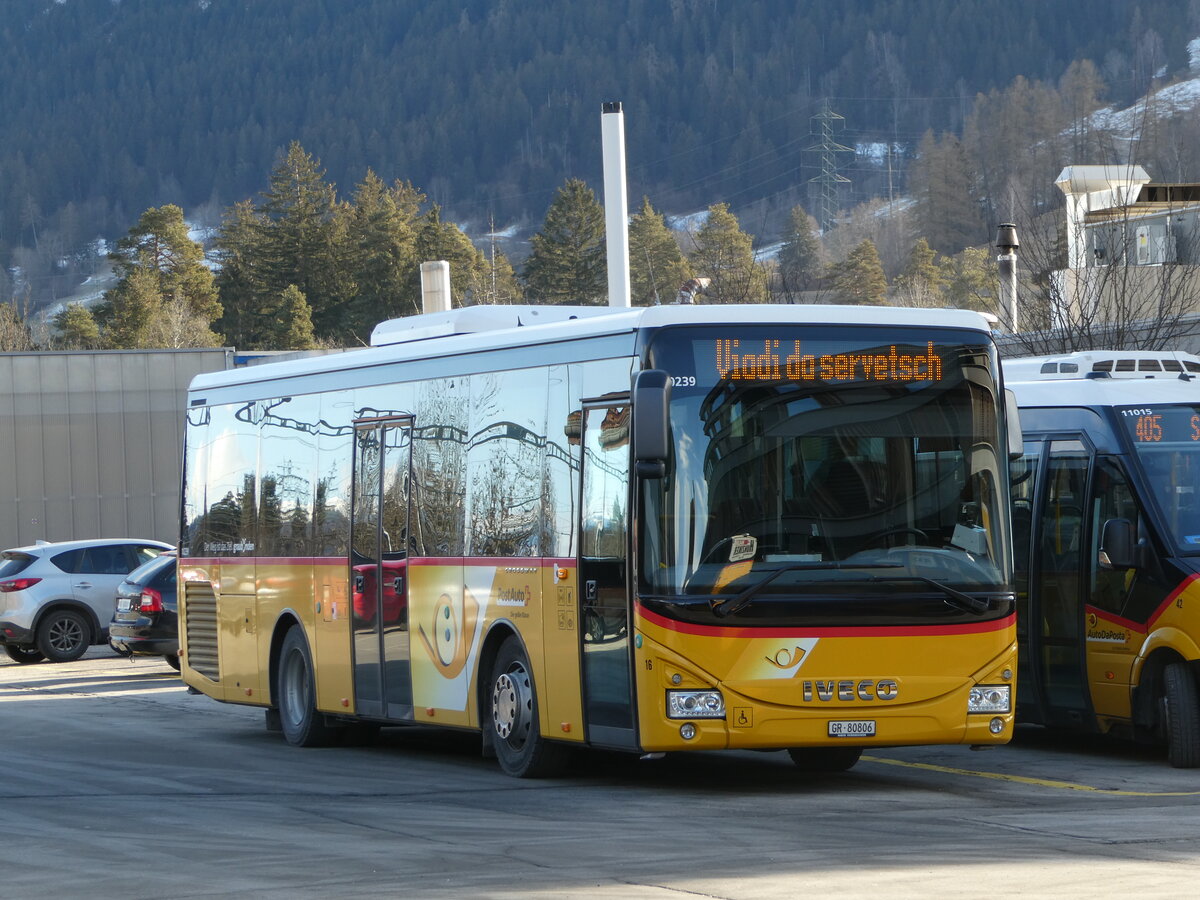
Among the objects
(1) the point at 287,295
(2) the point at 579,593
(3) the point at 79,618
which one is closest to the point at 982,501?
(2) the point at 579,593

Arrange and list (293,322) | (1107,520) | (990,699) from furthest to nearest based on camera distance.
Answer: (293,322), (1107,520), (990,699)

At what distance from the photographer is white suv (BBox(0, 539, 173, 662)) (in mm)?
26672

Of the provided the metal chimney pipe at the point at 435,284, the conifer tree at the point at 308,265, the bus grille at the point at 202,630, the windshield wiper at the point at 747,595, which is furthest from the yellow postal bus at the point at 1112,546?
the conifer tree at the point at 308,265

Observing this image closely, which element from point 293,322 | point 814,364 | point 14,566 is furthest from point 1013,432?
point 293,322

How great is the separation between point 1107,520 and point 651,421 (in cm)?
415

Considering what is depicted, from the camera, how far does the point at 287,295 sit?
104 m

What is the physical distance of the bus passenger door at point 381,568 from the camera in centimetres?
1327

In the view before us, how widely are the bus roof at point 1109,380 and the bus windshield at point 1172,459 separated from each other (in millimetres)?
107

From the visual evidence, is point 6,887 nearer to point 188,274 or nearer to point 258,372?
point 258,372

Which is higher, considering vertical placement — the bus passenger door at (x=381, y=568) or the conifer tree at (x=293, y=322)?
the conifer tree at (x=293, y=322)

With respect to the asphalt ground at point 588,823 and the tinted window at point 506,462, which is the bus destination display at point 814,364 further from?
the asphalt ground at point 588,823

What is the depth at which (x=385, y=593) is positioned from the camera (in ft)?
44.1

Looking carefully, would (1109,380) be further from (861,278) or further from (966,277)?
(966,277)

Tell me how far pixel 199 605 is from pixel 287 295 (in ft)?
290
